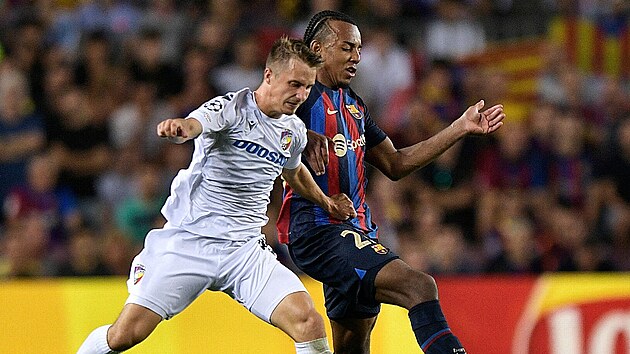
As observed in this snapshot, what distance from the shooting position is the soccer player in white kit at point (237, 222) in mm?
5184

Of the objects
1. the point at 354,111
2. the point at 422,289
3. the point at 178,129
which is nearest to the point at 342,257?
the point at 422,289

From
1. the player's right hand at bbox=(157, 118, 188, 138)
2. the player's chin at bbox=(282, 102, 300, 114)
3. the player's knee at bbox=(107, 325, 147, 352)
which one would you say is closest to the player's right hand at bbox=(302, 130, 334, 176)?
the player's chin at bbox=(282, 102, 300, 114)

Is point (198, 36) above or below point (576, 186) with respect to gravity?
above

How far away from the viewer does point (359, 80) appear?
9.64 metres

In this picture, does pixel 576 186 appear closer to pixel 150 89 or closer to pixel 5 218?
pixel 150 89

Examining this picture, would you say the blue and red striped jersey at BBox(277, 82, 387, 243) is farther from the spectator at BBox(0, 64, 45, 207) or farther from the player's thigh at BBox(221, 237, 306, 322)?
the spectator at BBox(0, 64, 45, 207)

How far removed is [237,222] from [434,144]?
1065 mm

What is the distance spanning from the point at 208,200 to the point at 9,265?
11.4 feet

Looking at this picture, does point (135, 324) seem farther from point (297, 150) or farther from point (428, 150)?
point (428, 150)

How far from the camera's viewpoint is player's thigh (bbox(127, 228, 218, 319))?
208 inches

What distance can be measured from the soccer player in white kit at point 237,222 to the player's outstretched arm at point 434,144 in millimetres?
525

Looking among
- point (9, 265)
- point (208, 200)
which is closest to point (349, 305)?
point (208, 200)

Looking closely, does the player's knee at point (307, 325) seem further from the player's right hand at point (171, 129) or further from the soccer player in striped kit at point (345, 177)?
the player's right hand at point (171, 129)

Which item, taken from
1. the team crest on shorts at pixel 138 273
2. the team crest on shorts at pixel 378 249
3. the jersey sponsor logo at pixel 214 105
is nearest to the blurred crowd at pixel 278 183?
the team crest on shorts at pixel 138 273
